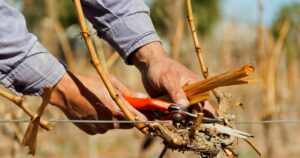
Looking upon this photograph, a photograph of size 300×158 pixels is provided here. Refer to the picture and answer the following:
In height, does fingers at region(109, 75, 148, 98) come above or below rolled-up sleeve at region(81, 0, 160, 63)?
below

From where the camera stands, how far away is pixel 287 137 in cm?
695

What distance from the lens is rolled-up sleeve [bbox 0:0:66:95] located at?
139 cm

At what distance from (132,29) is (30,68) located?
28 cm

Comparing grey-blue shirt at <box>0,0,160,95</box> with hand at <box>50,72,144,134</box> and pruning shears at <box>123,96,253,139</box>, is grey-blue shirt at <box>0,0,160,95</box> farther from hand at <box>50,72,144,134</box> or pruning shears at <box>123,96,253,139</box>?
pruning shears at <box>123,96,253,139</box>

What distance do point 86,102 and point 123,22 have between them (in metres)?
0.25

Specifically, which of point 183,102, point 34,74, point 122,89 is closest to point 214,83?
point 183,102

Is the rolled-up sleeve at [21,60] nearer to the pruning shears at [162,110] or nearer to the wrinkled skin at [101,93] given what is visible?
the wrinkled skin at [101,93]

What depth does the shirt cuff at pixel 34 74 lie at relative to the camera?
142 cm

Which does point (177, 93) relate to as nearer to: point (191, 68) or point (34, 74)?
point (34, 74)

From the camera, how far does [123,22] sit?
5.27 feet

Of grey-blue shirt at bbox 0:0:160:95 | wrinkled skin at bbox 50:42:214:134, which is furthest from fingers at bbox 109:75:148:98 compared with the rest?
grey-blue shirt at bbox 0:0:160:95

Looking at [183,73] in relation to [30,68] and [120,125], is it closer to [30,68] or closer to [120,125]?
[120,125]

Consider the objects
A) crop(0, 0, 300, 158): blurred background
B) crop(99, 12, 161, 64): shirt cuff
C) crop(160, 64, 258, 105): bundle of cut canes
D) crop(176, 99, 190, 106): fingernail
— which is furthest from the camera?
crop(0, 0, 300, 158): blurred background

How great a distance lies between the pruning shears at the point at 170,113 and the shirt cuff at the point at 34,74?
159mm
